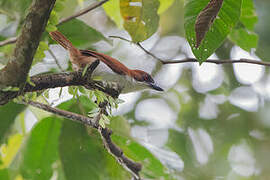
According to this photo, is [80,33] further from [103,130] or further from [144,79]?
[103,130]

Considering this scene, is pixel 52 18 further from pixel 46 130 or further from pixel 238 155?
pixel 238 155

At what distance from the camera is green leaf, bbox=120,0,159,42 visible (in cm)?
171

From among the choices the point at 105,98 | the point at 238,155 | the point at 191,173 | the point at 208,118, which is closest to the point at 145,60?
the point at 105,98

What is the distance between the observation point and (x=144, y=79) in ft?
5.95

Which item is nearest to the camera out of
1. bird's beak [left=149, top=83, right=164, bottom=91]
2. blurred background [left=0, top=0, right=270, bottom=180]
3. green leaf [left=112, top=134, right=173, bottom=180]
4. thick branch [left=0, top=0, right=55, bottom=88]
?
thick branch [left=0, top=0, right=55, bottom=88]

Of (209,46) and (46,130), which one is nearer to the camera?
(209,46)

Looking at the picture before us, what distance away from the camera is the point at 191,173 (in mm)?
4188

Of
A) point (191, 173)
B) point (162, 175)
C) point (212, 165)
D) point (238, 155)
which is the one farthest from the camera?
point (238, 155)

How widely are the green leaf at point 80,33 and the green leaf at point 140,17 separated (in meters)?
0.26

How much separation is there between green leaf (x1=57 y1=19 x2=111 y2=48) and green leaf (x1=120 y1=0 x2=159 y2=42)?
26 cm

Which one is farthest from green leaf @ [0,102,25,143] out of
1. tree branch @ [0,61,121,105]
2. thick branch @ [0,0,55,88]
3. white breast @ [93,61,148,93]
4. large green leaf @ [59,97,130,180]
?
thick branch @ [0,0,55,88]

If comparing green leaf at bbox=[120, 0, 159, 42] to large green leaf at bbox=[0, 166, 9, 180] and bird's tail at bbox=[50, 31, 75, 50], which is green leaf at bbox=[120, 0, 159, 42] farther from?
large green leaf at bbox=[0, 166, 9, 180]

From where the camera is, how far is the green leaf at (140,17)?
1712 millimetres

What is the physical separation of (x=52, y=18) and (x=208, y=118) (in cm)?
378
